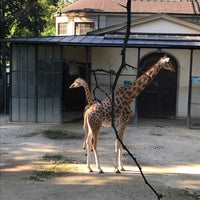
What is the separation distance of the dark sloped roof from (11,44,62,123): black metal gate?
6.52 m

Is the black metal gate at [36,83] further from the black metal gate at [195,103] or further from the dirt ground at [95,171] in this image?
the black metal gate at [195,103]

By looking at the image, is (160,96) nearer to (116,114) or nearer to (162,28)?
(162,28)

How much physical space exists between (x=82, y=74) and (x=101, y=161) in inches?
404

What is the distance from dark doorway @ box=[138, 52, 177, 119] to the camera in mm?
17250

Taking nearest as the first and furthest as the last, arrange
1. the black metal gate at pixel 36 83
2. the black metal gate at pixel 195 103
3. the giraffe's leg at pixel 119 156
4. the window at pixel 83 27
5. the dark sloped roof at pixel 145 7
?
the giraffe's leg at pixel 119 156 < the black metal gate at pixel 36 83 < the black metal gate at pixel 195 103 < the dark sloped roof at pixel 145 7 < the window at pixel 83 27

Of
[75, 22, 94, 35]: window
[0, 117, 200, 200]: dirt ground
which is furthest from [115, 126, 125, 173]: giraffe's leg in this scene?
[75, 22, 94, 35]: window

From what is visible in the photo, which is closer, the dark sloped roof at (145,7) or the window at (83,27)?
the dark sloped roof at (145,7)

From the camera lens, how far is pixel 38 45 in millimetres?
15188

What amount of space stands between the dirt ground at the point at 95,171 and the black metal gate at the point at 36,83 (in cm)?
121

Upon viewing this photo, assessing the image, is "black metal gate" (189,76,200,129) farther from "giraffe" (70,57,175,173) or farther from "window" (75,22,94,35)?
"giraffe" (70,57,175,173)

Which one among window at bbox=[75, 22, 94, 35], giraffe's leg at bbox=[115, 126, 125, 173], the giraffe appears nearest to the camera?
the giraffe

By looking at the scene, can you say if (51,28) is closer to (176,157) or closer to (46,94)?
(46,94)

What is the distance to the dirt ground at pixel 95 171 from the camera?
6992mm

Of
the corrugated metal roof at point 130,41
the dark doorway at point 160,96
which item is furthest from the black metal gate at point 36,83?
the dark doorway at point 160,96
